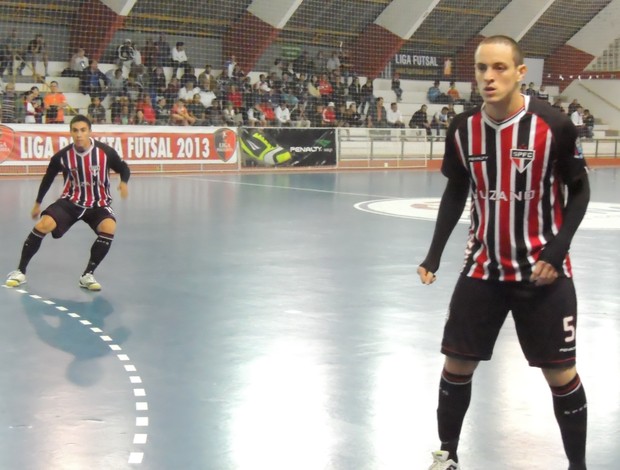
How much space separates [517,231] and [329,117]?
25.9 meters

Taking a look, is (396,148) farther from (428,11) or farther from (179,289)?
(179,289)

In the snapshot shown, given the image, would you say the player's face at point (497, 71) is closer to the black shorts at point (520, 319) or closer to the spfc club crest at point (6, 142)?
the black shorts at point (520, 319)

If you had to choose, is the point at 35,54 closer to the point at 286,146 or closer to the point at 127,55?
the point at 127,55

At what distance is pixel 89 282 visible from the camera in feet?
26.0

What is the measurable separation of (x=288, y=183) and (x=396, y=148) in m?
9.29

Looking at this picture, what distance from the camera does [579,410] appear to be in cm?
367

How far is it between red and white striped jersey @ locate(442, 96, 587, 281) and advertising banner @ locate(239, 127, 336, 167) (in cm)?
2165

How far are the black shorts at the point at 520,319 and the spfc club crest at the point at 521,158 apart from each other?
46cm

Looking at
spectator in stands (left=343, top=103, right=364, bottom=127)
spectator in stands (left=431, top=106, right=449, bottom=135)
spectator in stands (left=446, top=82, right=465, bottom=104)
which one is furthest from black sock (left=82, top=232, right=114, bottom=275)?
spectator in stands (left=446, top=82, right=465, bottom=104)

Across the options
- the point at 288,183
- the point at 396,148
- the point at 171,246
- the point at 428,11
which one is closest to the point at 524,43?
the point at 428,11

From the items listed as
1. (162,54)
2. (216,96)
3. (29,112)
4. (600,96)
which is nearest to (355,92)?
(216,96)

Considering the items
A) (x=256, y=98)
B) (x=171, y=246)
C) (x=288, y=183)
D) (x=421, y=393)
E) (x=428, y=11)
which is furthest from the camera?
(x=428, y=11)

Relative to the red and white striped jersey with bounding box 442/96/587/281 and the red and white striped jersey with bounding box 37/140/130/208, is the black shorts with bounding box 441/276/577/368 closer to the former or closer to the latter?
the red and white striped jersey with bounding box 442/96/587/281

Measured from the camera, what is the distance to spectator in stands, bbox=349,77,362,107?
31.9 m
